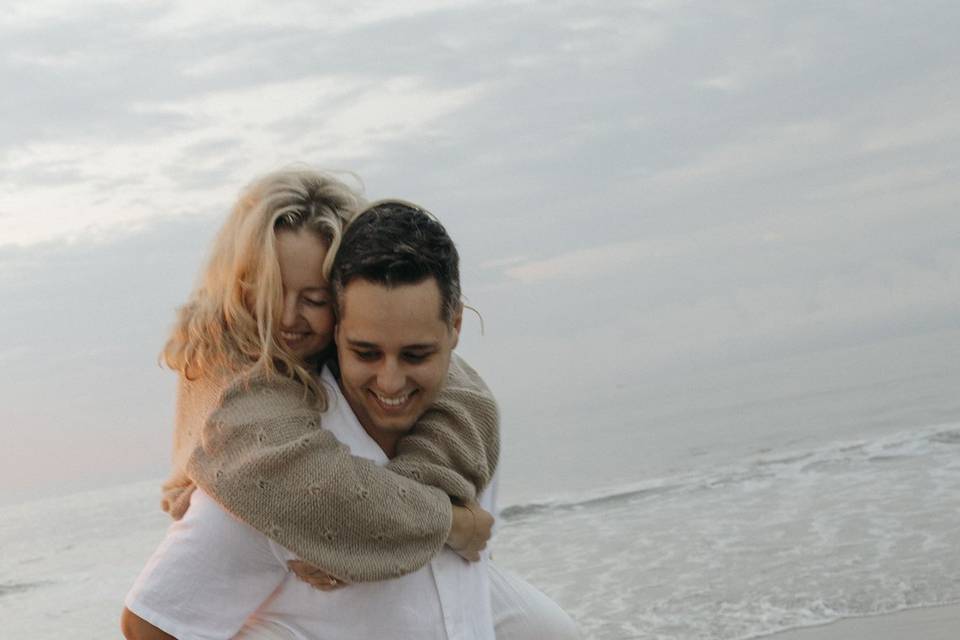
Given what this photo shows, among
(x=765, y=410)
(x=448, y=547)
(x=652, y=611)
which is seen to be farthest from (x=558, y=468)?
(x=448, y=547)

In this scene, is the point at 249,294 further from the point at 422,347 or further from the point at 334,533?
the point at 334,533

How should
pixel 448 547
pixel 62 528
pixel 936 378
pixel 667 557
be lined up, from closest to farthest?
pixel 448 547 → pixel 667 557 → pixel 62 528 → pixel 936 378

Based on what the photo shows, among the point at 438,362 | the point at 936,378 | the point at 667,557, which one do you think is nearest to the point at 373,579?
the point at 438,362

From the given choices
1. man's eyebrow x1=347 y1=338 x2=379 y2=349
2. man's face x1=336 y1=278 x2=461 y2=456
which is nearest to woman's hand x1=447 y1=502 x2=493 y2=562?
man's face x1=336 y1=278 x2=461 y2=456

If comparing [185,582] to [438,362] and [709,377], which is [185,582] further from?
[709,377]

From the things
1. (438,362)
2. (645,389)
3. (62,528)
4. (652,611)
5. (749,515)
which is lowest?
(645,389)

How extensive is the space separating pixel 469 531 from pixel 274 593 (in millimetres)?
527

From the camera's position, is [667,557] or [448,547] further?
[667,557]

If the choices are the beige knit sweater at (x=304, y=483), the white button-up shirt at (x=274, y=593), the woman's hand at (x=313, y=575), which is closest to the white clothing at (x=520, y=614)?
the white button-up shirt at (x=274, y=593)

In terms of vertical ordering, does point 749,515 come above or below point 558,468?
above

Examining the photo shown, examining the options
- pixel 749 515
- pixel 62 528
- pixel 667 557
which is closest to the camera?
pixel 667 557

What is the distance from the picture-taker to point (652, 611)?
325 inches

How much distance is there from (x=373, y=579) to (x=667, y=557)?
739 centimetres

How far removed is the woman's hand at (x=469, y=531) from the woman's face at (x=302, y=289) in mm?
600
